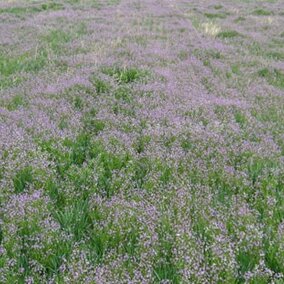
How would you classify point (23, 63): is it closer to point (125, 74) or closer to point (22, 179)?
point (125, 74)

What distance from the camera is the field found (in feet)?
12.6

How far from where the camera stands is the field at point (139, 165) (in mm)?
3832

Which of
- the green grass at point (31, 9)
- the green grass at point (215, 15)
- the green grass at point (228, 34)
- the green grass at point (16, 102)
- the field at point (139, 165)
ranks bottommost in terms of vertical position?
the green grass at point (215, 15)

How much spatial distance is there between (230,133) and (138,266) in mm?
3686

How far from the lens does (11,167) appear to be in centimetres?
522

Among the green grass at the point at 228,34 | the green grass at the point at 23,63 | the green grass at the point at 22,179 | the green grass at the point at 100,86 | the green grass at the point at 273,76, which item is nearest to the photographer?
the green grass at the point at 22,179

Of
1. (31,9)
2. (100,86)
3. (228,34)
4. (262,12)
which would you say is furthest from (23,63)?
(262,12)

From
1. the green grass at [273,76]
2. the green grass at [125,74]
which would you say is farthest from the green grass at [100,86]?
the green grass at [273,76]

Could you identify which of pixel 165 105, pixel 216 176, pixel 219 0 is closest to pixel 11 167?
pixel 216 176

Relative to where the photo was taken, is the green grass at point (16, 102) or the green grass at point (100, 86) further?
the green grass at point (100, 86)

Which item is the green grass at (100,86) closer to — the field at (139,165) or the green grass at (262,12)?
the field at (139,165)

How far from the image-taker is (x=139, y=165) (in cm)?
571

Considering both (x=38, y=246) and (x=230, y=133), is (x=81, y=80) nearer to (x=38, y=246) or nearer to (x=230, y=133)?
(x=230, y=133)

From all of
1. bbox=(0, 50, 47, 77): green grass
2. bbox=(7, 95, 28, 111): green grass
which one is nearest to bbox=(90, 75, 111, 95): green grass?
bbox=(7, 95, 28, 111): green grass
